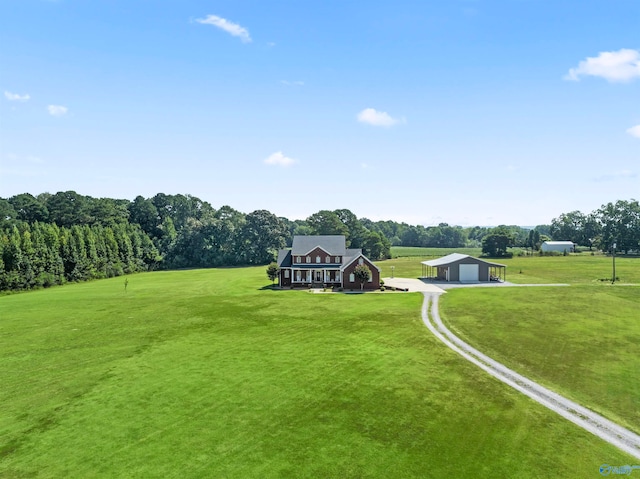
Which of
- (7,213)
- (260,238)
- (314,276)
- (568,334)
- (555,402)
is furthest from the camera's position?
(260,238)

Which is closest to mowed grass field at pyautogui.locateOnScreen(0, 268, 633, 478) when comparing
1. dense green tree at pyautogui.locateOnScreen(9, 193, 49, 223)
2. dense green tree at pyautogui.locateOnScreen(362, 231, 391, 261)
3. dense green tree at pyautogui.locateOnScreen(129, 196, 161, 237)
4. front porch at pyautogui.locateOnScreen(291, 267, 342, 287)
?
front porch at pyautogui.locateOnScreen(291, 267, 342, 287)

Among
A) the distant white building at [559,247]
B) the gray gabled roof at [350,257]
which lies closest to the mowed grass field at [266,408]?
the gray gabled roof at [350,257]

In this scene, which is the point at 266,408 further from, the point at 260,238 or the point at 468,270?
the point at 260,238

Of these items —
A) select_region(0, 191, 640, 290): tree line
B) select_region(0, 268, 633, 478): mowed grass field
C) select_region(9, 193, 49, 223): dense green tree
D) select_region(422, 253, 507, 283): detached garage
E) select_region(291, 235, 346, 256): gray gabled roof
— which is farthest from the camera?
select_region(9, 193, 49, 223): dense green tree

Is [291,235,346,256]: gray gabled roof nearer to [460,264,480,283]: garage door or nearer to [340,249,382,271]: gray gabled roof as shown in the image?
[340,249,382,271]: gray gabled roof

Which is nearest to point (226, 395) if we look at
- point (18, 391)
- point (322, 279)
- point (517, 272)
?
point (18, 391)

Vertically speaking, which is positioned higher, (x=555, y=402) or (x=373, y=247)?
(x=373, y=247)

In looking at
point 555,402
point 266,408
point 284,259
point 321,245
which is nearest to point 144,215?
point 284,259

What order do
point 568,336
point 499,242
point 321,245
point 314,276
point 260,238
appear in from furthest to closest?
point 499,242
point 260,238
point 321,245
point 314,276
point 568,336
